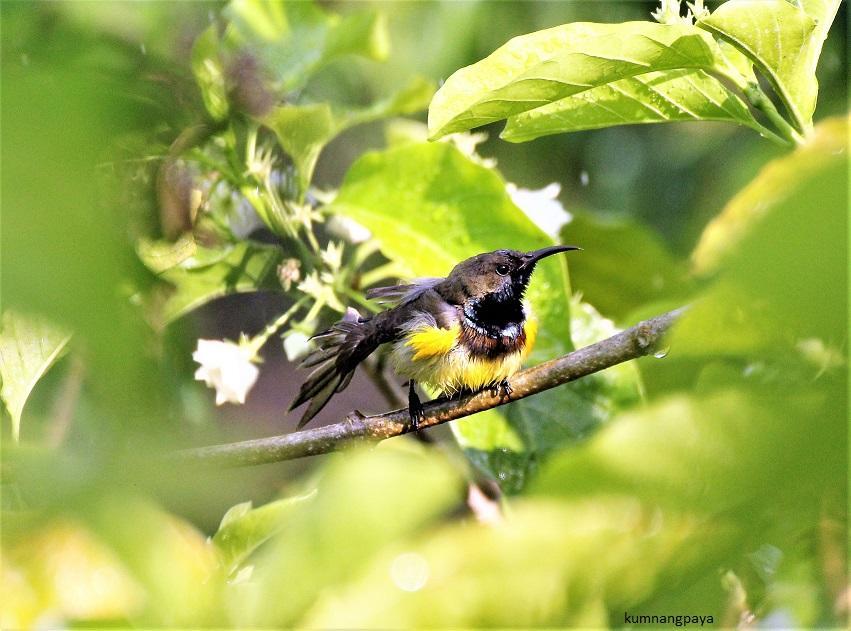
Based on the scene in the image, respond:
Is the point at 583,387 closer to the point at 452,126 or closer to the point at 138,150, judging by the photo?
the point at 452,126

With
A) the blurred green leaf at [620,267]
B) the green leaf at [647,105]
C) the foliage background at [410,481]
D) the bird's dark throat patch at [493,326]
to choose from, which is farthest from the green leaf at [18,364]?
the blurred green leaf at [620,267]

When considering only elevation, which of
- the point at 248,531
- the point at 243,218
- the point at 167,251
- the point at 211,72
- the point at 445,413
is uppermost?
the point at 211,72

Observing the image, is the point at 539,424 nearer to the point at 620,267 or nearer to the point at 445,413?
the point at 445,413

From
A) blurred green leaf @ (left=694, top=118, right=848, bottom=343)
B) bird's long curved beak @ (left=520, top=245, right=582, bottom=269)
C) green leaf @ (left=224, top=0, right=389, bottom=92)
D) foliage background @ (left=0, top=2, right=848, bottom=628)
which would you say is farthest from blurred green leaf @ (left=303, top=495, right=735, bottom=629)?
green leaf @ (left=224, top=0, right=389, bottom=92)

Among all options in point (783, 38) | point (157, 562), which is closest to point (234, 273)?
point (783, 38)

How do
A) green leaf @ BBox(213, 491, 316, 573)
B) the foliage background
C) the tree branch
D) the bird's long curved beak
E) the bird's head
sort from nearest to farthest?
the foliage background, green leaf @ BBox(213, 491, 316, 573), the tree branch, the bird's long curved beak, the bird's head

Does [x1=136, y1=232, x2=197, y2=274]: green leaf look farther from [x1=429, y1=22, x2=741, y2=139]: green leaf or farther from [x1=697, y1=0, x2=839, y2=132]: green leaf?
[x1=697, y1=0, x2=839, y2=132]: green leaf

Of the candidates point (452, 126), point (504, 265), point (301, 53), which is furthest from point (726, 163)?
point (452, 126)
